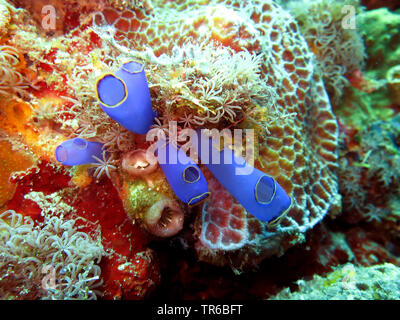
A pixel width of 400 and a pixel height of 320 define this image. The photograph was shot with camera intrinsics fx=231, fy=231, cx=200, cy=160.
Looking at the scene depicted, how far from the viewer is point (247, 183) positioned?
2373 mm

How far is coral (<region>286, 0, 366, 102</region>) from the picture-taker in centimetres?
434

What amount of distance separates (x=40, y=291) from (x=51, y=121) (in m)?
1.78

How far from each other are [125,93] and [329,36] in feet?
14.1

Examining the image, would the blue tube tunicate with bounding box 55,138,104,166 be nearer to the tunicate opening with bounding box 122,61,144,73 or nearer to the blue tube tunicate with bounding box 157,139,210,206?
the blue tube tunicate with bounding box 157,139,210,206

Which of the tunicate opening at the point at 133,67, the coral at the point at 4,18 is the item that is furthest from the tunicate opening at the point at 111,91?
the coral at the point at 4,18

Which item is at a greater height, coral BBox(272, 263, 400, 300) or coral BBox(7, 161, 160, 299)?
coral BBox(7, 161, 160, 299)

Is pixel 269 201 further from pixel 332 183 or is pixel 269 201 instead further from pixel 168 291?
pixel 168 291

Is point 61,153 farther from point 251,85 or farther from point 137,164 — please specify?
point 251,85

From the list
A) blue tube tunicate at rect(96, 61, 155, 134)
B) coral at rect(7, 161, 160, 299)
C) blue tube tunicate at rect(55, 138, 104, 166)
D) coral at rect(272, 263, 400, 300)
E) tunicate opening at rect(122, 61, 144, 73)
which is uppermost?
tunicate opening at rect(122, 61, 144, 73)

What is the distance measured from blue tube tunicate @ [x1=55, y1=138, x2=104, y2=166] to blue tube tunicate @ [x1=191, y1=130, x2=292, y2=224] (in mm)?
1087

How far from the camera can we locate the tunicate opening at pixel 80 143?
7.97 ft

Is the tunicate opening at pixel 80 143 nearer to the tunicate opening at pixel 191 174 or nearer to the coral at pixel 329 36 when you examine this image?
the tunicate opening at pixel 191 174

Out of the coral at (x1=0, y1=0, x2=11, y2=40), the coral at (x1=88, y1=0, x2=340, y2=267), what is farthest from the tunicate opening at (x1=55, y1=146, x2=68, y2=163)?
the coral at (x1=0, y1=0, x2=11, y2=40)

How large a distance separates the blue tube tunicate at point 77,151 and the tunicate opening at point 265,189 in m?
A: 1.77
